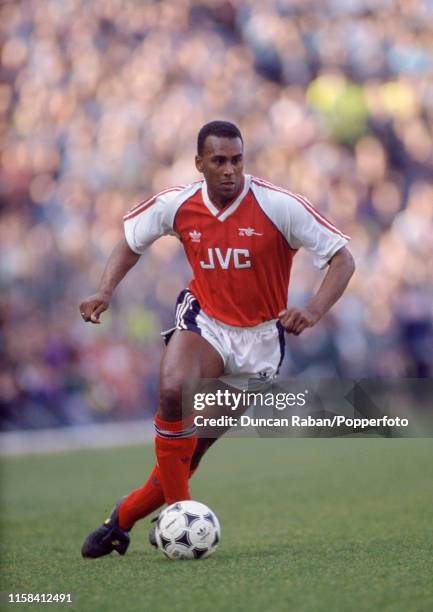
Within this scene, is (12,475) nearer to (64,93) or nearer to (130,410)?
(130,410)

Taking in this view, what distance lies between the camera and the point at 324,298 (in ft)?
18.6

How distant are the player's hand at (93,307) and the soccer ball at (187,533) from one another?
1052 millimetres

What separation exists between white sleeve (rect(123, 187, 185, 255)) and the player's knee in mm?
881

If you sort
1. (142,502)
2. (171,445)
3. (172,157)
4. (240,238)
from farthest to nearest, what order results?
(172,157)
(142,502)
(240,238)
(171,445)

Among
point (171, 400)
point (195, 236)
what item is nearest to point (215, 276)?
point (195, 236)

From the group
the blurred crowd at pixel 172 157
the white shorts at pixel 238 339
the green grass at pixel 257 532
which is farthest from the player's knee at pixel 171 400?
the blurred crowd at pixel 172 157

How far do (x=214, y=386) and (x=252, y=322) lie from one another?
403 millimetres

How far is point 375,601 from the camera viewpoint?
4227mm

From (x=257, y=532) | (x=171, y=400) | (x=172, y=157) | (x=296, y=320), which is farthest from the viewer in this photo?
(x=172, y=157)

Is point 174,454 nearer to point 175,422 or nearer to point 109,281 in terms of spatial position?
point 175,422

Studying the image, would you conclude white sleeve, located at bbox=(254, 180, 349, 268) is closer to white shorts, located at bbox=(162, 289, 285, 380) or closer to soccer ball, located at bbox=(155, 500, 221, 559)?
white shorts, located at bbox=(162, 289, 285, 380)

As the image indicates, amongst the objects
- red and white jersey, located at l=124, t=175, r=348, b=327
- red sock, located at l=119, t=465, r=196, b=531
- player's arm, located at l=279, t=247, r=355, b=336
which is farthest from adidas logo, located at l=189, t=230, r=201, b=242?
red sock, located at l=119, t=465, r=196, b=531

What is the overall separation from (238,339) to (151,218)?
80cm

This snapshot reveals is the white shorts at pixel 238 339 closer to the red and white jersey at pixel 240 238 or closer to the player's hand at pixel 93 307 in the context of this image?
the red and white jersey at pixel 240 238
